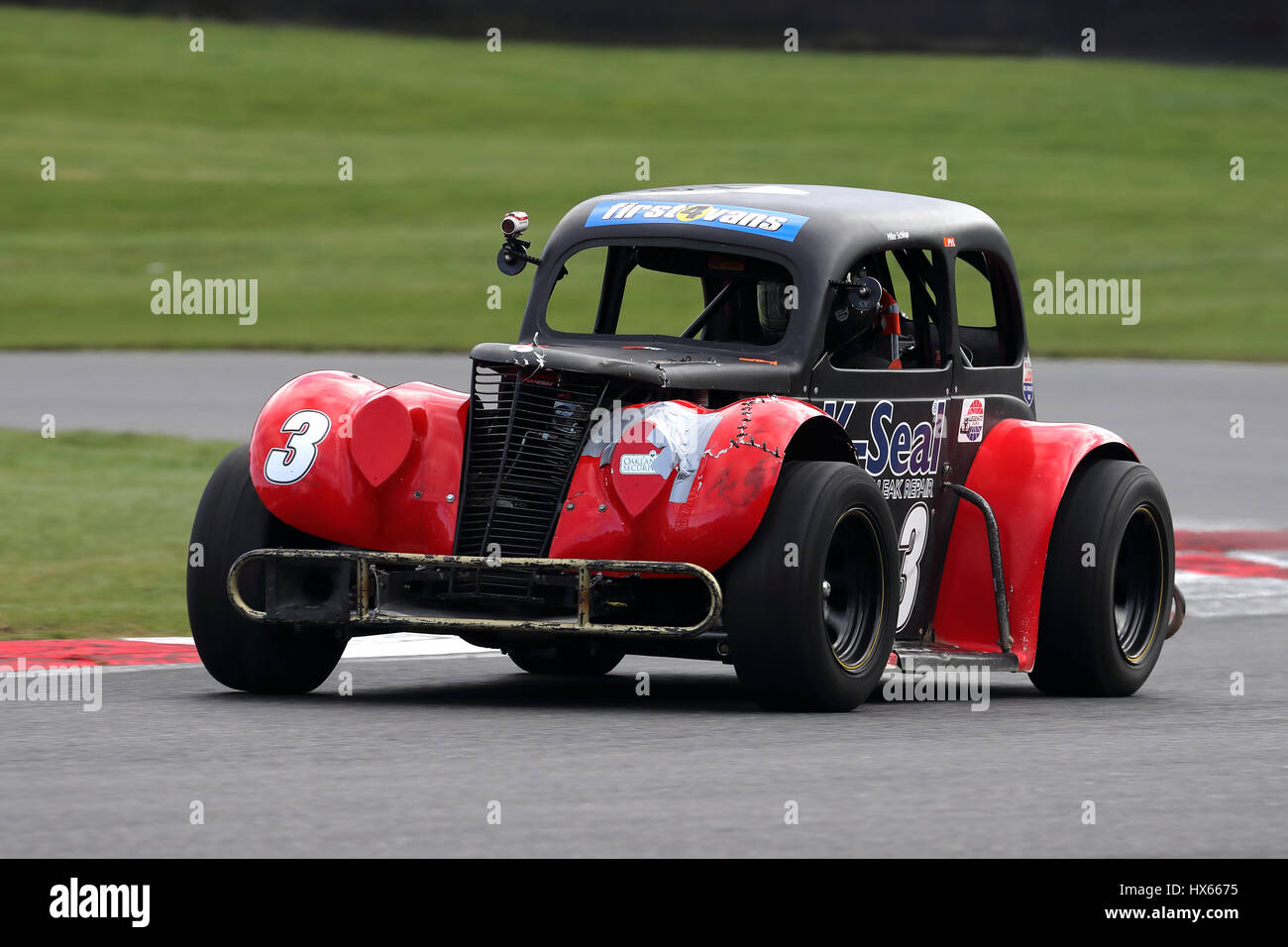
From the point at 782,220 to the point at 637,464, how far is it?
5.36ft

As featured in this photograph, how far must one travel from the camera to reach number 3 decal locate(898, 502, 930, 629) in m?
9.91

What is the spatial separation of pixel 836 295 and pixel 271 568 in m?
2.58

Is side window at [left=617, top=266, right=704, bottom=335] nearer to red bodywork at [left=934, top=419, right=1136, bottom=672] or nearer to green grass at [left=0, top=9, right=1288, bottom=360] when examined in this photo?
red bodywork at [left=934, top=419, right=1136, bottom=672]

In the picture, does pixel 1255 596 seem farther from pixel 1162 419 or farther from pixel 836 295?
pixel 1162 419

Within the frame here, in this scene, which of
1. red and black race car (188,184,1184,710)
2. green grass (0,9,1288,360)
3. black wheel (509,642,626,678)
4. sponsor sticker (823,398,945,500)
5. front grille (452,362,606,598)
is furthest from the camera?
green grass (0,9,1288,360)

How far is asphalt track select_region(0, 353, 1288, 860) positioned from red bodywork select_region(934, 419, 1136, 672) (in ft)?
1.13

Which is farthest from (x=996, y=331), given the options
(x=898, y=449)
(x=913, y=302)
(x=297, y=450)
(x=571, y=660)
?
(x=297, y=450)

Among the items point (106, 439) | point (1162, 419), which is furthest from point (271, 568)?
point (1162, 419)

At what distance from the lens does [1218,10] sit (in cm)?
6259

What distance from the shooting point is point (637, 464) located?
881 cm

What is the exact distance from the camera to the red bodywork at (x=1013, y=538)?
10148 mm

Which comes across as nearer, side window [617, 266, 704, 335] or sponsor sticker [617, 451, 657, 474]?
sponsor sticker [617, 451, 657, 474]

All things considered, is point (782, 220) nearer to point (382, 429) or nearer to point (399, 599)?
point (382, 429)

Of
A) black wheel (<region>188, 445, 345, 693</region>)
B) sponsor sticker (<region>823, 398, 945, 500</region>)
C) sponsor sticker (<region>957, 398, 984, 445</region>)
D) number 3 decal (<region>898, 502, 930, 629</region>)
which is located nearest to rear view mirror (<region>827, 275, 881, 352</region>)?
sponsor sticker (<region>823, 398, 945, 500</region>)
